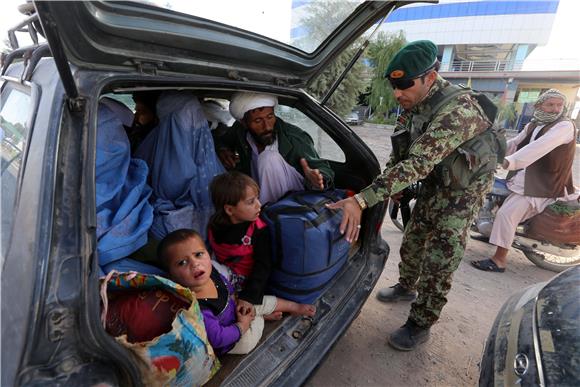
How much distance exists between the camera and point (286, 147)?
2256 mm

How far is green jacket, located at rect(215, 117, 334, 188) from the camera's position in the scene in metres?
2.23

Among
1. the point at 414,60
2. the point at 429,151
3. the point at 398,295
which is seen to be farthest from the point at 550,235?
the point at 414,60

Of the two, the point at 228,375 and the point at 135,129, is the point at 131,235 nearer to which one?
the point at 228,375

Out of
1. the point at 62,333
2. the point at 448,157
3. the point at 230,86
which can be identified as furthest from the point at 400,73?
the point at 62,333

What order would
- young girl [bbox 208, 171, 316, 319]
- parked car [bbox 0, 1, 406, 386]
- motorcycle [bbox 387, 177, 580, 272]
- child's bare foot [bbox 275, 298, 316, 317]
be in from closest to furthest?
parked car [bbox 0, 1, 406, 386]
young girl [bbox 208, 171, 316, 319]
child's bare foot [bbox 275, 298, 316, 317]
motorcycle [bbox 387, 177, 580, 272]

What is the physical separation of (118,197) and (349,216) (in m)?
1.15

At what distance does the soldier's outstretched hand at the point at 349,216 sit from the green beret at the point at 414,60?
0.79 metres

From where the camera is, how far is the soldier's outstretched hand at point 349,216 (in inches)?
68.8

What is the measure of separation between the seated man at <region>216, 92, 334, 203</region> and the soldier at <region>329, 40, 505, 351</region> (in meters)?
0.49

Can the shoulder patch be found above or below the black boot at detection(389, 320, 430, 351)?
above

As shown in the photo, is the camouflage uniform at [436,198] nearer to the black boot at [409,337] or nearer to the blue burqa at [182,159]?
the black boot at [409,337]

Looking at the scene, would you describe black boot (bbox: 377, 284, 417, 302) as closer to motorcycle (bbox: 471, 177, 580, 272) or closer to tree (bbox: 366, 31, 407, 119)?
motorcycle (bbox: 471, 177, 580, 272)

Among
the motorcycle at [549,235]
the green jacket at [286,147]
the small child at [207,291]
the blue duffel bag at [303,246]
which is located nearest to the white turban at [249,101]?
the green jacket at [286,147]

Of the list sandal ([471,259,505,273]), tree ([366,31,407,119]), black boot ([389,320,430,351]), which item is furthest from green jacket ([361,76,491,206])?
tree ([366,31,407,119])
